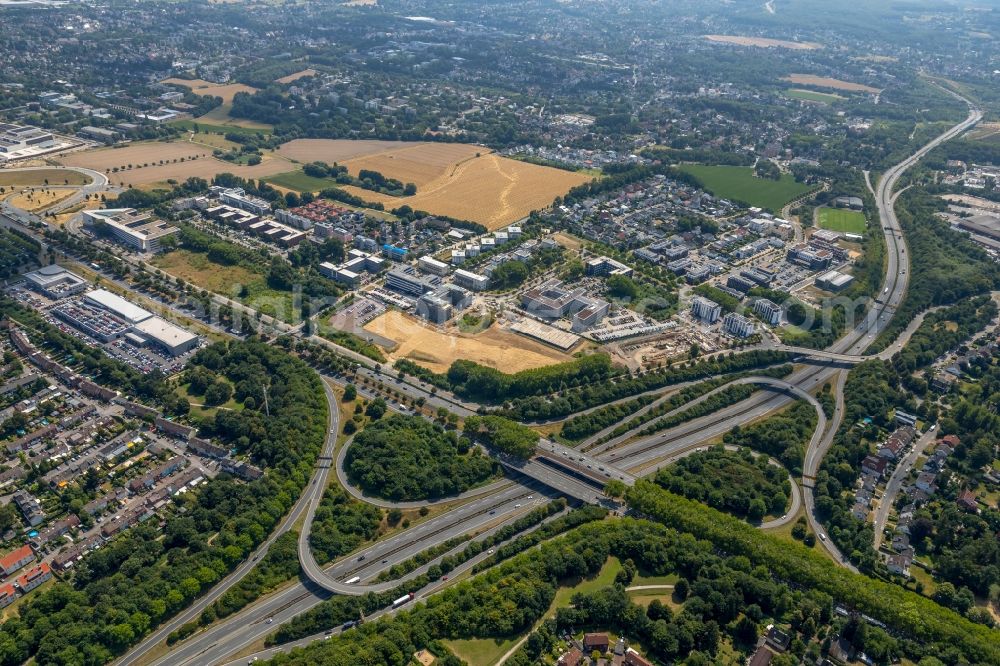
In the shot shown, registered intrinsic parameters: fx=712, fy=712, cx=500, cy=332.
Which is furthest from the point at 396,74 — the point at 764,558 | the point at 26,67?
the point at 764,558

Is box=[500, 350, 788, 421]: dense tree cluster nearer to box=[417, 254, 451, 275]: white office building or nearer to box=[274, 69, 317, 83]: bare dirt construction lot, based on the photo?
box=[417, 254, 451, 275]: white office building

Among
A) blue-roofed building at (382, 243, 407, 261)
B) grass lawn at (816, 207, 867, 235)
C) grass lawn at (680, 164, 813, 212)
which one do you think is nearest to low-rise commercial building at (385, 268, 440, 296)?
blue-roofed building at (382, 243, 407, 261)

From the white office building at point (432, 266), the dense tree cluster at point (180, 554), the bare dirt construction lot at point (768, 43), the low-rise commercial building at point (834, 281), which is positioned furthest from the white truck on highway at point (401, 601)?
the bare dirt construction lot at point (768, 43)

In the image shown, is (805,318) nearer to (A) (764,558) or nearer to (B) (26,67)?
(A) (764,558)

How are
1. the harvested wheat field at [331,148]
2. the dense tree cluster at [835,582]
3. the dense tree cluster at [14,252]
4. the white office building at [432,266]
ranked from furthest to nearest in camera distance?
→ the harvested wheat field at [331,148], the white office building at [432,266], the dense tree cluster at [14,252], the dense tree cluster at [835,582]

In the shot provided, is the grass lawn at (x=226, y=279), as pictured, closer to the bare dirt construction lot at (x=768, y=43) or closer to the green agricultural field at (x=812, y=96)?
the green agricultural field at (x=812, y=96)
